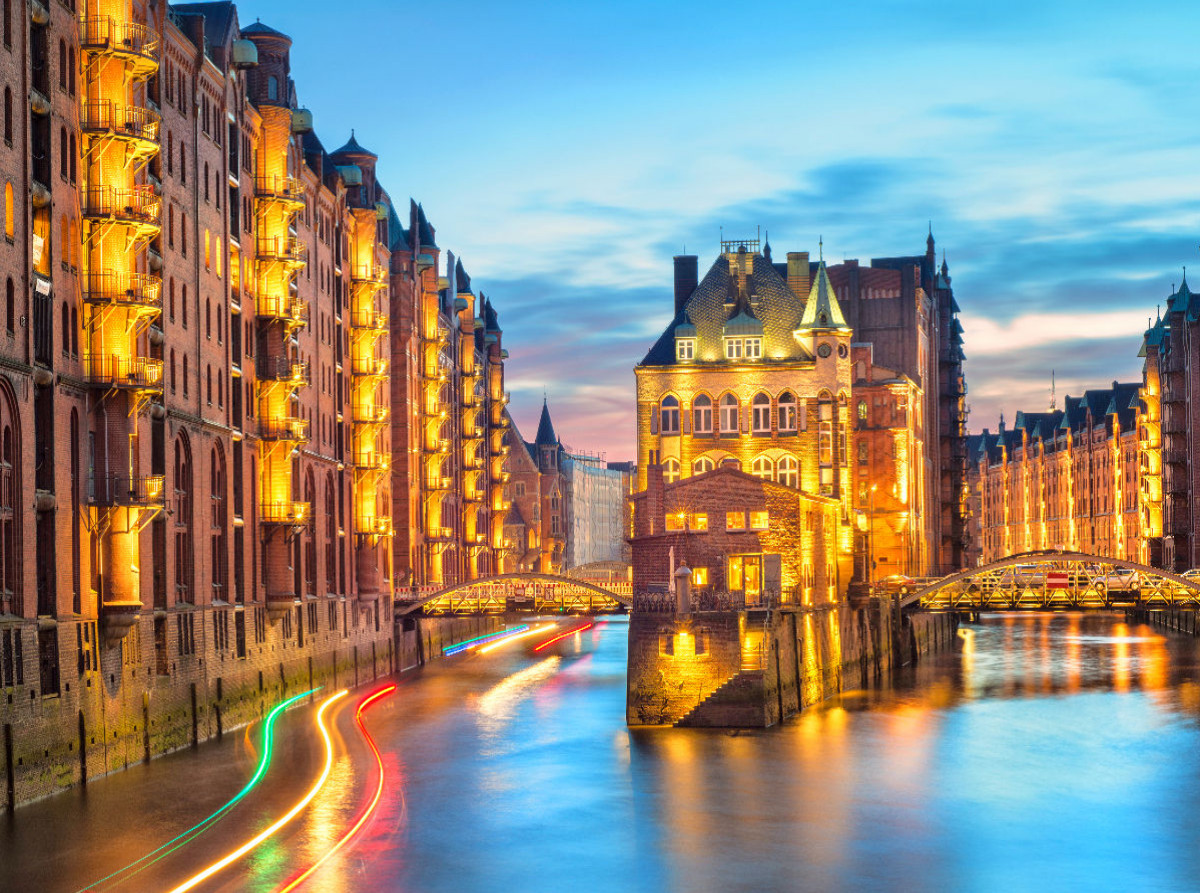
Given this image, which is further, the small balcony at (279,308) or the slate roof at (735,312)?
the slate roof at (735,312)

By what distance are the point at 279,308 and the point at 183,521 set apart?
43.0ft

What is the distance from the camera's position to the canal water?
38.0 m

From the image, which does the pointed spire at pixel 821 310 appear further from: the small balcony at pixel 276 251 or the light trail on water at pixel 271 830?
the light trail on water at pixel 271 830

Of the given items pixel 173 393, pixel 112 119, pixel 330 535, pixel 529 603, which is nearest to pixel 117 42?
pixel 112 119

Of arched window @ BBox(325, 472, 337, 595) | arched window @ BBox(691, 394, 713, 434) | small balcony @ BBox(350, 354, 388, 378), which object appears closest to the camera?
arched window @ BBox(325, 472, 337, 595)

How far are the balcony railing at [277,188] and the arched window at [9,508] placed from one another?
81.7ft

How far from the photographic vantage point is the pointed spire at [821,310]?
9006cm

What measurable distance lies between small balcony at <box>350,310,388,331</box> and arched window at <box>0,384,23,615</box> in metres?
39.0

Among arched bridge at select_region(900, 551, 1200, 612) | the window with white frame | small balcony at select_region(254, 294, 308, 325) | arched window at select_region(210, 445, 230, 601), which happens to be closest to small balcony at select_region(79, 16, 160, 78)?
arched window at select_region(210, 445, 230, 601)

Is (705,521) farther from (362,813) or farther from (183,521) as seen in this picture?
(362,813)

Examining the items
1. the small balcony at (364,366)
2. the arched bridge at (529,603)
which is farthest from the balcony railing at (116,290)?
the arched bridge at (529,603)

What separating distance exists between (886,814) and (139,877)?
1946 cm

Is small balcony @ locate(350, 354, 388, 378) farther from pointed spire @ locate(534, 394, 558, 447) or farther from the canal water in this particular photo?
pointed spire @ locate(534, 394, 558, 447)

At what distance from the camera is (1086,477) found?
17338 cm
